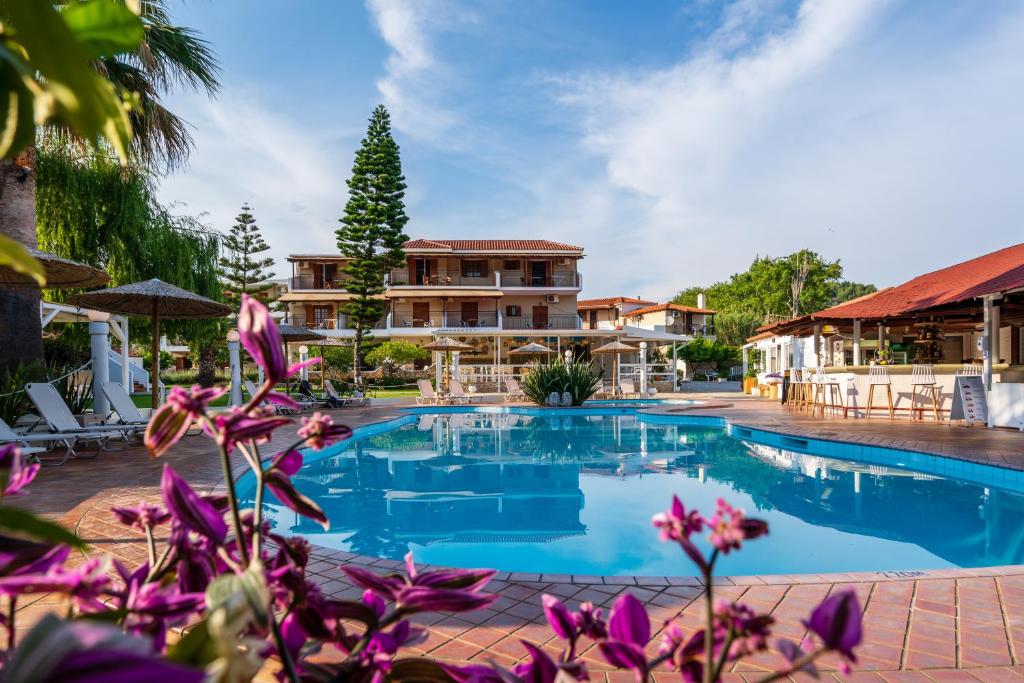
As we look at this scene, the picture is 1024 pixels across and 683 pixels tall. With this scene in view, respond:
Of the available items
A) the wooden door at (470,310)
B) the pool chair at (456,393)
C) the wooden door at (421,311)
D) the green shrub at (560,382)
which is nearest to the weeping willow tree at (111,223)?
the pool chair at (456,393)

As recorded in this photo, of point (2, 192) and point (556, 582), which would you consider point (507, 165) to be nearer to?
point (2, 192)

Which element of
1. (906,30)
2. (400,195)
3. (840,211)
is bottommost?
(840,211)

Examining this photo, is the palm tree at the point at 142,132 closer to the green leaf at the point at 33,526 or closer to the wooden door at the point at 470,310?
the green leaf at the point at 33,526

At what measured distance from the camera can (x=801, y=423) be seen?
424 inches

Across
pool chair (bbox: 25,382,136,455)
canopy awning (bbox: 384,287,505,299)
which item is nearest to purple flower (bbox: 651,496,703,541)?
pool chair (bbox: 25,382,136,455)

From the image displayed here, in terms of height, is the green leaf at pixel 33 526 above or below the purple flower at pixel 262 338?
below

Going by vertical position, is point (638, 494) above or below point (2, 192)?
below

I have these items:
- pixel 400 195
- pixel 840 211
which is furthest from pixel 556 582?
pixel 400 195

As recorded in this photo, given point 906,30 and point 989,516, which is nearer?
point 989,516

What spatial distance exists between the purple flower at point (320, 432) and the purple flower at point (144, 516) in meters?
0.28

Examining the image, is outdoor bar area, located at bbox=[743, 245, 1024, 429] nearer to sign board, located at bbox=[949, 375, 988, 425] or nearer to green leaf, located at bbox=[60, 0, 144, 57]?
sign board, located at bbox=[949, 375, 988, 425]

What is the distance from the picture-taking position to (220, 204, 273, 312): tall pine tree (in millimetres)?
27250

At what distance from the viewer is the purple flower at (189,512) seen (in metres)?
0.73

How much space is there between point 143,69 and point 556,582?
11.1 m
